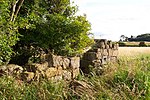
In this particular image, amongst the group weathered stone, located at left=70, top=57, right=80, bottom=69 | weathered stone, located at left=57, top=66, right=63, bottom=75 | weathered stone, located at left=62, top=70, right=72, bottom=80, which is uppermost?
weathered stone, located at left=70, top=57, right=80, bottom=69

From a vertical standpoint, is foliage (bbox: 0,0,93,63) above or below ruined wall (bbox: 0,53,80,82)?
above

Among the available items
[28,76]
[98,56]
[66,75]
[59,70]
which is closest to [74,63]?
[66,75]

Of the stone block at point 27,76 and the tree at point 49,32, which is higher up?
the tree at point 49,32

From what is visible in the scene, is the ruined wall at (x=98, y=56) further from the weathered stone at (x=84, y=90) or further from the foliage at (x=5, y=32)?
the weathered stone at (x=84, y=90)

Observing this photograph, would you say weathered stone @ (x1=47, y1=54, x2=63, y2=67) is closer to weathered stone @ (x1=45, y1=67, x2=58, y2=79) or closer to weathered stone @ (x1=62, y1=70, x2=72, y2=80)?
weathered stone @ (x1=45, y1=67, x2=58, y2=79)

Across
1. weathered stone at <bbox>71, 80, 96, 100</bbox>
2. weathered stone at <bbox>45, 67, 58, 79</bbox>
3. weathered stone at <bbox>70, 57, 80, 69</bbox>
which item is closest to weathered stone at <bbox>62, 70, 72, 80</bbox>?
weathered stone at <bbox>70, 57, 80, 69</bbox>

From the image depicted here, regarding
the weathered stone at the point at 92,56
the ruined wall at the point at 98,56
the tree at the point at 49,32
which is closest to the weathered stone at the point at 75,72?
the ruined wall at the point at 98,56

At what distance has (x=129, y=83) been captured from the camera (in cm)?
851

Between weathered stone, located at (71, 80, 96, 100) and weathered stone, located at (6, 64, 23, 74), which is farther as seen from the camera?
weathered stone, located at (6, 64, 23, 74)

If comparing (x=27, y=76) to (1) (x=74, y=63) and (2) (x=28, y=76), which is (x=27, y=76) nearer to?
(2) (x=28, y=76)

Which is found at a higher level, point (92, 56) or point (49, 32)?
point (49, 32)

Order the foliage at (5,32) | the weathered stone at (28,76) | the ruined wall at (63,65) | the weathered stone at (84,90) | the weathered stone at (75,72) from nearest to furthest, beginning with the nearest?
the weathered stone at (84,90) → the weathered stone at (28,76) → the ruined wall at (63,65) → the foliage at (5,32) → the weathered stone at (75,72)

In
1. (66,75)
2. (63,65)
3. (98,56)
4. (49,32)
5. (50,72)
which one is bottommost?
(66,75)

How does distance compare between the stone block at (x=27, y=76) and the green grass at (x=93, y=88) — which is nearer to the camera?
the green grass at (x=93, y=88)
